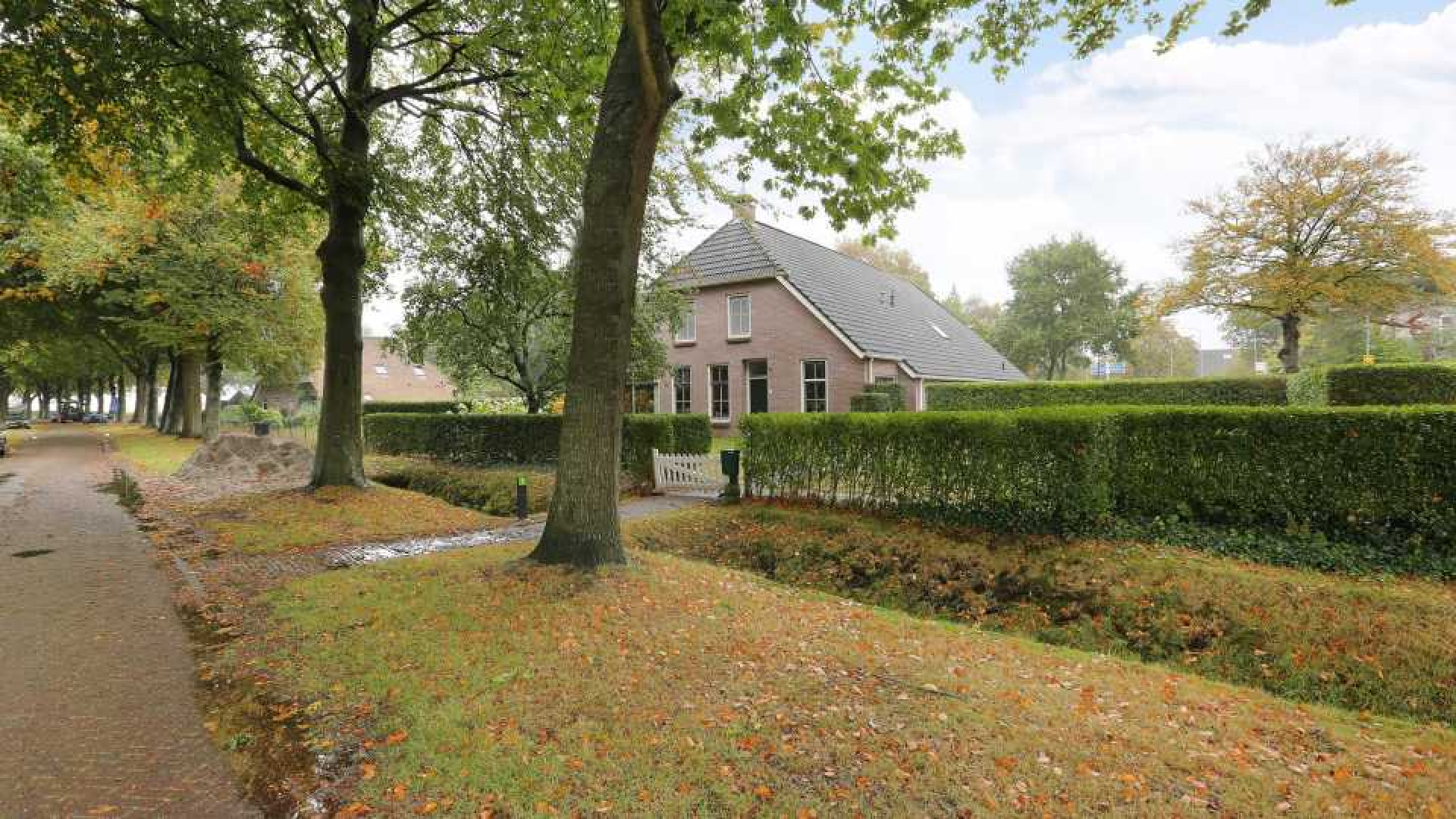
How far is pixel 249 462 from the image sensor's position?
52.0 ft

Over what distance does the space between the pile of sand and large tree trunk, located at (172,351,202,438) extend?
1447 centimetres

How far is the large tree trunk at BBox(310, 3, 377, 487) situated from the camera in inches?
405

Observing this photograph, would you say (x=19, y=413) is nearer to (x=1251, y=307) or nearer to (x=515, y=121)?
(x=515, y=121)

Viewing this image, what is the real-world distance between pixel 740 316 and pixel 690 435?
9344mm

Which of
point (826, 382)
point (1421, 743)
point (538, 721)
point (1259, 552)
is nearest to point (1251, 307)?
point (826, 382)

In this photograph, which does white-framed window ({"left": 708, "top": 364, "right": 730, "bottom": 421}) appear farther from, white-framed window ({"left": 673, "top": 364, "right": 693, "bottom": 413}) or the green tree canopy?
the green tree canopy

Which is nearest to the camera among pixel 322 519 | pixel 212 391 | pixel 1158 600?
pixel 1158 600

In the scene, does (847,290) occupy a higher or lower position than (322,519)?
higher

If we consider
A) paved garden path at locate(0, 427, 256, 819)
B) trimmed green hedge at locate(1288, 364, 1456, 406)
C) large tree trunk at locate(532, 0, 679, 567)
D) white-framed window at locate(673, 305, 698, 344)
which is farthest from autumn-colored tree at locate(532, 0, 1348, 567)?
white-framed window at locate(673, 305, 698, 344)

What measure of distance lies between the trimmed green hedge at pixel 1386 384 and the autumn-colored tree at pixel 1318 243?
12220 millimetres

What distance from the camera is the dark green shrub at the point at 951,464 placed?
820 cm

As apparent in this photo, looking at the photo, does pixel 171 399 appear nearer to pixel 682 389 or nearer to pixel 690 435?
pixel 682 389

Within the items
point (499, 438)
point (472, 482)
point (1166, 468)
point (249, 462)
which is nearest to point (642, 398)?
point (499, 438)

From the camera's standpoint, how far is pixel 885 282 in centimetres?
2809
